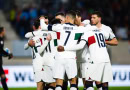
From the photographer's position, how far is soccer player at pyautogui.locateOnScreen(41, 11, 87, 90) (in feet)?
37.0

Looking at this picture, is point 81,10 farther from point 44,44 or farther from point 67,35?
point 67,35

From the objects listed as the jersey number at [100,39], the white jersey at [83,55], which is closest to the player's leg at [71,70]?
the jersey number at [100,39]

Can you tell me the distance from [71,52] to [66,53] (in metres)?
0.12

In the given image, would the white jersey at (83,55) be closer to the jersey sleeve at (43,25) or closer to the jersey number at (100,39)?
the jersey number at (100,39)

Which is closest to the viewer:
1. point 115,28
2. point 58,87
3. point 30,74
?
point 58,87

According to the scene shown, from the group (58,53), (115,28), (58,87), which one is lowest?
(58,87)

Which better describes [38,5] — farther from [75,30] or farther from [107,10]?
[75,30]

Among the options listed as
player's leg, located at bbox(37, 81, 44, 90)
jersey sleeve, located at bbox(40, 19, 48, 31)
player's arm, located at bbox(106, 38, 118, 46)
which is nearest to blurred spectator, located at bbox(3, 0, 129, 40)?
player's leg, located at bbox(37, 81, 44, 90)

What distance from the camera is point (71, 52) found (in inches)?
446

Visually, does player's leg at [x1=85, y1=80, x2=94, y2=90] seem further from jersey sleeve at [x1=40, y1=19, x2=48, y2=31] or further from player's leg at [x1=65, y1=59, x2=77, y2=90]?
jersey sleeve at [x1=40, y1=19, x2=48, y2=31]

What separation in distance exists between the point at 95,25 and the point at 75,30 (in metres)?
1.20

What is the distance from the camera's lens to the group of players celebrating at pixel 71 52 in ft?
37.1

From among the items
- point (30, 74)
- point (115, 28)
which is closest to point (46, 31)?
point (30, 74)

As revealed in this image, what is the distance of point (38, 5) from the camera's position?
24906mm
